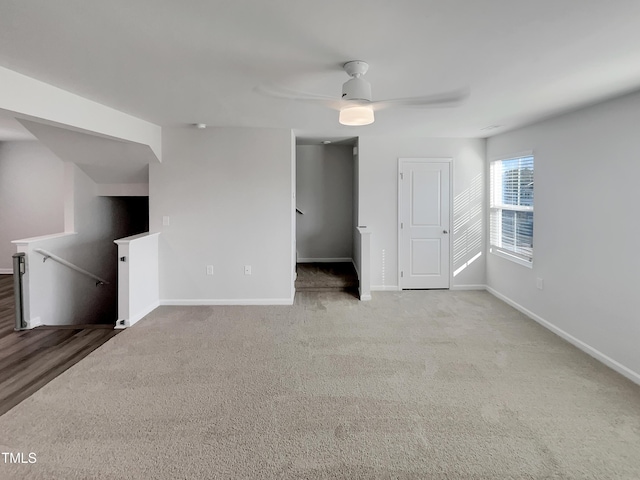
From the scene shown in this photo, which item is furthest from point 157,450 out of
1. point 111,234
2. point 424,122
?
point 111,234

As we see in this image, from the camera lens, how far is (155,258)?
461 centimetres

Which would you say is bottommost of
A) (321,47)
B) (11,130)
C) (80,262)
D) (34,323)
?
(34,323)

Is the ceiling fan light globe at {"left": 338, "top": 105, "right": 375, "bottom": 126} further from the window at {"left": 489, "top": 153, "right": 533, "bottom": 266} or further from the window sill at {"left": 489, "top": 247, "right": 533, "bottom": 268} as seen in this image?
the window sill at {"left": 489, "top": 247, "right": 533, "bottom": 268}

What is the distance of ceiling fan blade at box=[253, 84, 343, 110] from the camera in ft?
9.19

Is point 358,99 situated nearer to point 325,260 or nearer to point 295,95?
point 295,95

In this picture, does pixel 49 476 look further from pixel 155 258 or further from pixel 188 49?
pixel 155 258

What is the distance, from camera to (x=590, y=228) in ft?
10.8

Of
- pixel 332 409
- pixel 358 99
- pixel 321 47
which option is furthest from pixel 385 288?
pixel 321 47

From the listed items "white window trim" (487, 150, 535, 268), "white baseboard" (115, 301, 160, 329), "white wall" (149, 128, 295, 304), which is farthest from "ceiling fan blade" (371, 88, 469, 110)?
"white baseboard" (115, 301, 160, 329)

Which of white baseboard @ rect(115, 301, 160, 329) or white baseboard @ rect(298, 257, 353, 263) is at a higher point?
white baseboard @ rect(298, 257, 353, 263)

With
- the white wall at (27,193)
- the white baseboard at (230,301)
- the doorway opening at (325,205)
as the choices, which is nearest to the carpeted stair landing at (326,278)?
the doorway opening at (325,205)

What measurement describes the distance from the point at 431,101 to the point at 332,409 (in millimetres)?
2715

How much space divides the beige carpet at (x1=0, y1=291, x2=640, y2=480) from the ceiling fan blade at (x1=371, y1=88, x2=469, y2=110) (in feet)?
7.52

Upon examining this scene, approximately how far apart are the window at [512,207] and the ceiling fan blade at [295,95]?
263 cm
